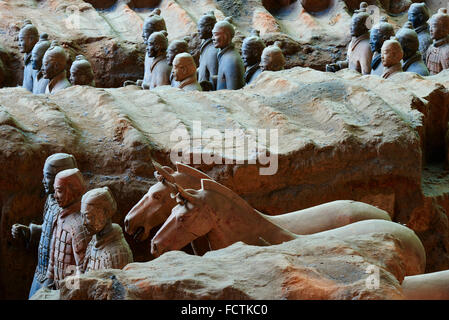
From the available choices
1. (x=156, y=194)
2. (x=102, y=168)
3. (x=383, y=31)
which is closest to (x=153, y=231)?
(x=102, y=168)

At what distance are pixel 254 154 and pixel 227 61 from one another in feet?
10.7

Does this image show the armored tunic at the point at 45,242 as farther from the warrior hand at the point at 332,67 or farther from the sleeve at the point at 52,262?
the warrior hand at the point at 332,67

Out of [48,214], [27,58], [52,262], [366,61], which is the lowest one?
[52,262]

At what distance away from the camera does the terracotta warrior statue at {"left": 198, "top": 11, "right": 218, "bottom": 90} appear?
11.2m

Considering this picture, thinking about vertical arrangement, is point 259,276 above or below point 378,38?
below

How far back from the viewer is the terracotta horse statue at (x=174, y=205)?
6.46 meters

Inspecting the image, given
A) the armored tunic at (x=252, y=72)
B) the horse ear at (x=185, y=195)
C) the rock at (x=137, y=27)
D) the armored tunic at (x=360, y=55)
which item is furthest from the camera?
the rock at (x=137, y=27)

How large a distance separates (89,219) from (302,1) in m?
9.83

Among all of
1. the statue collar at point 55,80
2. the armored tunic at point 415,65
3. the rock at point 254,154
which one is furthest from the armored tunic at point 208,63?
the armored tunic at point 415,65

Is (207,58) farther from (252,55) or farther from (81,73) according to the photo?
(81,73)

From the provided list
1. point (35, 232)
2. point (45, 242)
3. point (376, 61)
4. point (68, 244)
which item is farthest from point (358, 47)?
point (68, 244)

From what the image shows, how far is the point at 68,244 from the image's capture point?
258 inches

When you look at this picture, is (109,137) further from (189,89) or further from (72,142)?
(189,89)

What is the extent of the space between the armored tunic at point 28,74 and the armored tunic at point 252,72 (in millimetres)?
2812
